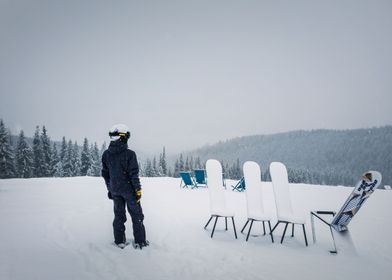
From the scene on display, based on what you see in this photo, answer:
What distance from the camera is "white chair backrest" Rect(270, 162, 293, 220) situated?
595 cm

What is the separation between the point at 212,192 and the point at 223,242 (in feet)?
3.62

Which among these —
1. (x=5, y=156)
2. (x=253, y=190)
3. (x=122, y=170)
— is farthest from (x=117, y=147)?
(x=5, y=156)

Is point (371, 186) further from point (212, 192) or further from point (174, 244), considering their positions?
point (174, 244)

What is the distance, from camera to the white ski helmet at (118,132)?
4965mm

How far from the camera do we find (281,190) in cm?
605

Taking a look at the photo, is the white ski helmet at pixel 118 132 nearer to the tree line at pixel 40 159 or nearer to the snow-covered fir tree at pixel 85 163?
the tree line at pixel 40 159

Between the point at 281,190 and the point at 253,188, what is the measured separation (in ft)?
1.97

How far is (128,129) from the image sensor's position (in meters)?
5.15

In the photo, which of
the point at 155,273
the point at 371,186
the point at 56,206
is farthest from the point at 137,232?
the point at 56,206

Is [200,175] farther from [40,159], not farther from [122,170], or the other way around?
[40,159]

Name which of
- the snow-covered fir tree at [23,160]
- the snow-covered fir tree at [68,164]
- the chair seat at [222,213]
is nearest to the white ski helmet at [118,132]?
the chair seat at [222,213]

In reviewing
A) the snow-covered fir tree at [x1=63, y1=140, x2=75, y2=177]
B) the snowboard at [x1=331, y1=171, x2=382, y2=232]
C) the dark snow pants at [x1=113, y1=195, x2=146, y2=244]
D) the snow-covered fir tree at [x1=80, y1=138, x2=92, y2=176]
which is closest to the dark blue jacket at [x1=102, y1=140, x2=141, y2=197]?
the dark snow pants at [x1=113, y1=195, x2=146, y2=244]

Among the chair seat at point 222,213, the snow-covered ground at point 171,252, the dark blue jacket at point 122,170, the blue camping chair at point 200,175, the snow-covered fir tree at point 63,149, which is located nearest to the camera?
the snow-covered ground at point 171,252

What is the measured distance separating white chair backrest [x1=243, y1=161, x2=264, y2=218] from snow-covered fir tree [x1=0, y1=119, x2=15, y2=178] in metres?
46.9
